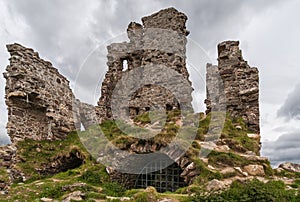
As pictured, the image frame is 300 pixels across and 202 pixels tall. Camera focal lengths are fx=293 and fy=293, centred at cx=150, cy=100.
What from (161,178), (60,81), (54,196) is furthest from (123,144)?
(60,81)

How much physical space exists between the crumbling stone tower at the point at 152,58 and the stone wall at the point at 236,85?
2.10 metres

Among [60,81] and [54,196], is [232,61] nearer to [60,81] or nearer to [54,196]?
[60,81]

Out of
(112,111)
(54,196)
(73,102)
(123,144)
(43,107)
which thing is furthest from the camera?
(112,111)

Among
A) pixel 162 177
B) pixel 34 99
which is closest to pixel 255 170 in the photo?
pixel 162 177

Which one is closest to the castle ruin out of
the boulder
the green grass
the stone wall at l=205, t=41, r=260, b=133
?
A: the stone wall at l=205, t=41, r=260, b=133

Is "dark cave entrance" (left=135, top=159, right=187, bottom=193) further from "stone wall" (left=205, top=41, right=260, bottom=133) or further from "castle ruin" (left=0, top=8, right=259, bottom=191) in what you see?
"stone wall" (left=205, top=41, right=260, bottom=133)

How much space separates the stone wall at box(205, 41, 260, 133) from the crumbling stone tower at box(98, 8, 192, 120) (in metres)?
2.10

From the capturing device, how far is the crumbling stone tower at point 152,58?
59.2 feet

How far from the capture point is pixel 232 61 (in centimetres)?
1516

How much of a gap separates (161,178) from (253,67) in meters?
7.48

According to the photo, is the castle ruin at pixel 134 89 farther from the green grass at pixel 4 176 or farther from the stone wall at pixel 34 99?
the green grass at pixel 4 176

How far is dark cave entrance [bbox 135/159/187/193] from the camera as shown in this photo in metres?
10.8

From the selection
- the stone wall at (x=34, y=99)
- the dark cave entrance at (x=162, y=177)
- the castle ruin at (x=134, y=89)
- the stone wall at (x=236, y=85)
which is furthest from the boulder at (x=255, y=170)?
the stone wall at (x=34, y=99)

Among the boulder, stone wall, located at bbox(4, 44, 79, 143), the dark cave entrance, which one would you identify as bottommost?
the dark cave entrance
